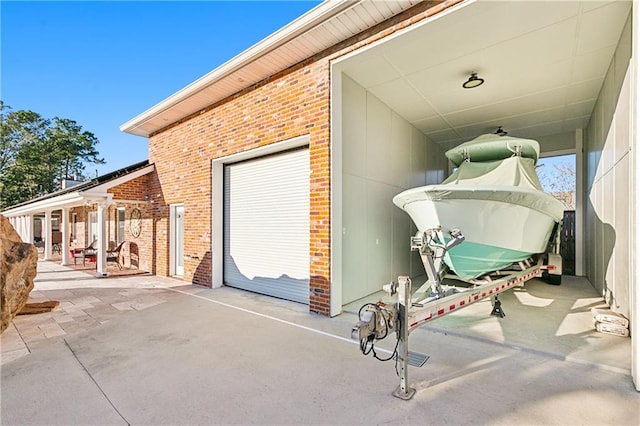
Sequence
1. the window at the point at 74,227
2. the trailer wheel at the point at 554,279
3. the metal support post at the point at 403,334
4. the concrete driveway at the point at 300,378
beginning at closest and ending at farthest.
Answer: the concrete driveway at the point at 300,378
the metal support post at the point at 403,334
the trailer wheel at the point at 554,279
the window at the point at 74,227

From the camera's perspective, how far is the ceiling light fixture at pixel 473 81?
4762mm

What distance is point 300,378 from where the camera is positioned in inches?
103

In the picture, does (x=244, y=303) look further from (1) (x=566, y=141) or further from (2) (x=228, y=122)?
(1) (x=566, y=141)

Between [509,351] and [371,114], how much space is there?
14.3ft

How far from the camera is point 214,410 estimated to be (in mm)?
2170

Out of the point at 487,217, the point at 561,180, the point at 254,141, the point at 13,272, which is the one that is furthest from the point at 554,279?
the point at 561,180

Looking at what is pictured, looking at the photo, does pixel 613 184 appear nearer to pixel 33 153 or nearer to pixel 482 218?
pixel 482 218

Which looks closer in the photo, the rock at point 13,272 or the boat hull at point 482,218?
the rock at point 13,272

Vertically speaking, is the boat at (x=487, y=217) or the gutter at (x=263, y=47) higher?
the gutter at (x=263, y=47)

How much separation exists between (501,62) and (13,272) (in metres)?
7.77

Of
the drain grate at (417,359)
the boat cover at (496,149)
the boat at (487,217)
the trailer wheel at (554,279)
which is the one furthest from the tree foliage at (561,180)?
the drain grate at (417,359)

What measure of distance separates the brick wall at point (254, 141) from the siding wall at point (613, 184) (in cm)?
265

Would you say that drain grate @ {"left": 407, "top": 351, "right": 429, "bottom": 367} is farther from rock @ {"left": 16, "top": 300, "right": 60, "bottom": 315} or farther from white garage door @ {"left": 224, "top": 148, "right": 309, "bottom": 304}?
rock @ {"left": 16, "top": 300, "right": 60, "bottom": 315}

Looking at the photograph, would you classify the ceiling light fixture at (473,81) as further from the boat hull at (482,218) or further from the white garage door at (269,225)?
→ the white garage door at (269,225)
